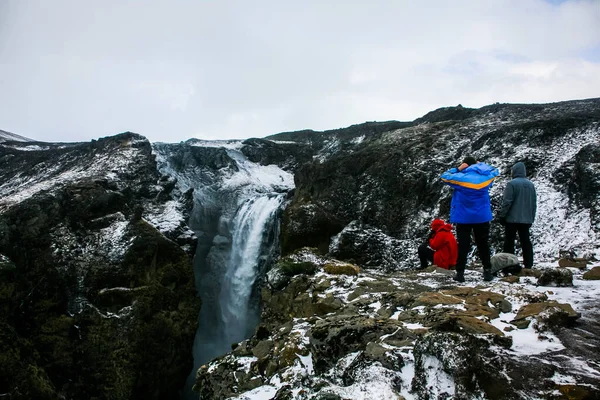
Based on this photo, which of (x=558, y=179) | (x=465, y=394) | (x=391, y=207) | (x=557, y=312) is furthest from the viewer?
(x=391, y=207)

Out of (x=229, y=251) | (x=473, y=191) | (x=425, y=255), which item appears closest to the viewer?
(x=473, y=191)

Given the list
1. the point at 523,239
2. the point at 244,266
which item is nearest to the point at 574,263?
the point at 523,239

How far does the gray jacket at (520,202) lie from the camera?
8.12 m

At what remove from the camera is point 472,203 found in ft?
24.8

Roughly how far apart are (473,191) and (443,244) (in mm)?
2605

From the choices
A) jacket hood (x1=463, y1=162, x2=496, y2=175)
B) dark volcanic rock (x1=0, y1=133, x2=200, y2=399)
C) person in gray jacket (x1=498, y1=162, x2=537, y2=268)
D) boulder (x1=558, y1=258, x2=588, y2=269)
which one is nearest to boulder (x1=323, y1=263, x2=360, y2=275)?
person in gray jacket (x1=498, y1=162, x2=537, y2=268)

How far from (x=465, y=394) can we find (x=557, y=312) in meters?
2.08

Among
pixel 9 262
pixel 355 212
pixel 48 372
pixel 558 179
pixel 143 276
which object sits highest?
pixel 558 179

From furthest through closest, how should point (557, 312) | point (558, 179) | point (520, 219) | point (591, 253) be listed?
point (558, 179) → point (591, 253) → point (520, 219) → point (557, 312)

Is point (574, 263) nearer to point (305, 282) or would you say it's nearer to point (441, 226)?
point (441, 226)

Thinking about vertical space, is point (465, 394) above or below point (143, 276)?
above

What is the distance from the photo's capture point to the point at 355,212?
21.0 metres

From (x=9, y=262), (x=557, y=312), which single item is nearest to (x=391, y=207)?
(x=557, y=312)

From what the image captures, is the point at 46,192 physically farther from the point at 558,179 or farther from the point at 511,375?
the point at 558,179
